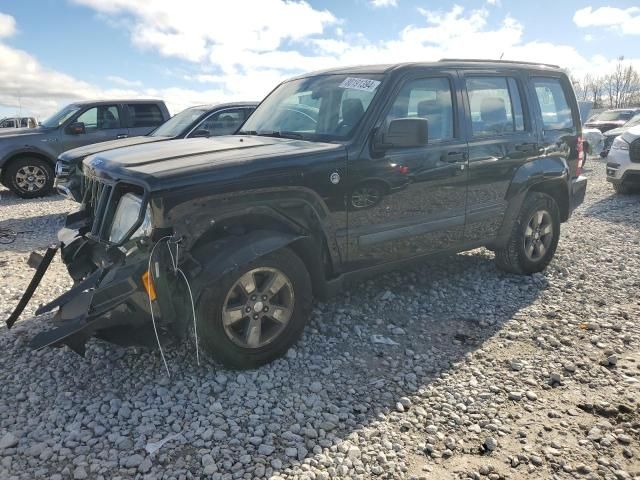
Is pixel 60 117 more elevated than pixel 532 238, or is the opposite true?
pixel 60 117

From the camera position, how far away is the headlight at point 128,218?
2949 millimetres

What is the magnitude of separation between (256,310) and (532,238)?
319 centimetres

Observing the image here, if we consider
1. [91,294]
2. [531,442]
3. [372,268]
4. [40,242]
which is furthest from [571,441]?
[40,242]

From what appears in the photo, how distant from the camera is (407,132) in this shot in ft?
11.7

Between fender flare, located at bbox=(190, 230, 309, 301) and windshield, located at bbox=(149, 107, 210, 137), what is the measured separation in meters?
5.19

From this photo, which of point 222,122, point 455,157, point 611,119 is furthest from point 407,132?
point 611,119

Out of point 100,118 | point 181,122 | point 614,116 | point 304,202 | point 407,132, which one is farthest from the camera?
point 614,116

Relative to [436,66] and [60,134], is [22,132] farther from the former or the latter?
[436,66]

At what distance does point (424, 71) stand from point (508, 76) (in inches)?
46.1

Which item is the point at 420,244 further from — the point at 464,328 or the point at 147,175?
the point at 147,175

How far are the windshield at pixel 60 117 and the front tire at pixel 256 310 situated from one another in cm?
903

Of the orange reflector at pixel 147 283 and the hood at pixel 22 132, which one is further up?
the hood at pixel 22 132

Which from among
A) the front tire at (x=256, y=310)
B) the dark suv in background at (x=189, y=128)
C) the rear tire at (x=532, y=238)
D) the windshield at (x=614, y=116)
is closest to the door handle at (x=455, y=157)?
the rear tire at (x=532, y=238)

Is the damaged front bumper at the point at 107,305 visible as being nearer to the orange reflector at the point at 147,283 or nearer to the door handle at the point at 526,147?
the orange reflector at the point at 147,283
